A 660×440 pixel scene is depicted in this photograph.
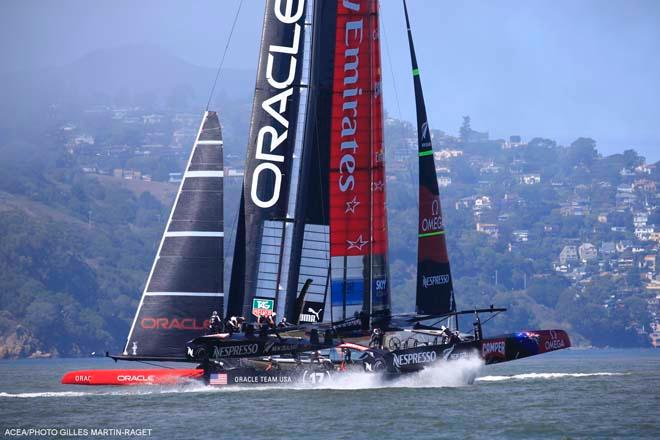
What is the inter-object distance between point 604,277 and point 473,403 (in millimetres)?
164668

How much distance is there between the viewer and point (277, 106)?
142 ft

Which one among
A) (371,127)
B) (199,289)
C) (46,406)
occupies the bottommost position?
(46,406)

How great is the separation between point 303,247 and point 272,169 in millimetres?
2455

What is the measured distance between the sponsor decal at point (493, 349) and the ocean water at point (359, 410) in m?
0.55

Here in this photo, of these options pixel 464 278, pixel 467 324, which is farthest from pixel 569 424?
pixel 464 278

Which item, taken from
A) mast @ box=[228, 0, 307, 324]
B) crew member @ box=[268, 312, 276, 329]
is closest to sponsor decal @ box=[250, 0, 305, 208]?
mast @ box=[228, 0, 307, 324]

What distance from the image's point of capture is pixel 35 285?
531 feet

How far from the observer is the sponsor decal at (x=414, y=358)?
39250 mm

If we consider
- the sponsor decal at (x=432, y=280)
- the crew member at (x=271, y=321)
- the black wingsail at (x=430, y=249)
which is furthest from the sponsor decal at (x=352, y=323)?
the sponsor decal at (x=432, y=280)

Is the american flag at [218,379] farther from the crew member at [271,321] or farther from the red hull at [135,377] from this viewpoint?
the crew member at [271,321]

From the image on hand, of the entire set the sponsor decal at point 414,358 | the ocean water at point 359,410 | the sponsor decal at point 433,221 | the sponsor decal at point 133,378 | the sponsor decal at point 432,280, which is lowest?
the ocean water at point 359,410

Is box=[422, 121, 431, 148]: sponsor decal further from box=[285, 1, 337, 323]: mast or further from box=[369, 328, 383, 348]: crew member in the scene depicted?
box=[369, 328, 383, 348]: crew member

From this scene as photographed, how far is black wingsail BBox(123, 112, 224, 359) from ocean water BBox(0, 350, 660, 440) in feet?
4.87

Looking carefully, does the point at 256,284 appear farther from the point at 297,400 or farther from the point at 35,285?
the point at 35,285
